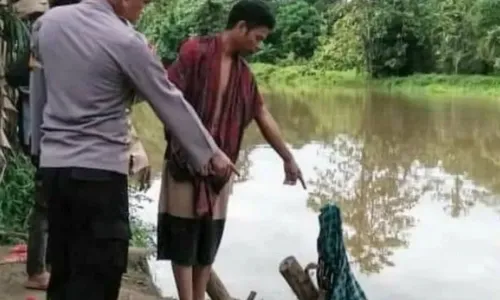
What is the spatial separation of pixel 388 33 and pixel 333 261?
101 feet

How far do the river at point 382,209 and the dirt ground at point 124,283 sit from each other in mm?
732

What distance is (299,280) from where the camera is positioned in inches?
131

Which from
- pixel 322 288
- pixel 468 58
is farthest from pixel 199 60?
pixel 468 58

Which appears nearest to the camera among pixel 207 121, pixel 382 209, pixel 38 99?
pixel 38 99

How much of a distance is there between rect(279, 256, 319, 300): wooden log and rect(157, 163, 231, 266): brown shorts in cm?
31

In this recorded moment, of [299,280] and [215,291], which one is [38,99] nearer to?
[299,280]

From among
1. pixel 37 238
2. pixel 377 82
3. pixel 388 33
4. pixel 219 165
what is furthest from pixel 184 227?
pixel 377 82

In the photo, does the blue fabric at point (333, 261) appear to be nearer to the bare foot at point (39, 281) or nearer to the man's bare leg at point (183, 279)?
the man's bare leg at point (183, 279)

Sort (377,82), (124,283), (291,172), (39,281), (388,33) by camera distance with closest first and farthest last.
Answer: (291,172)
(39,281)
(124,283)
(388,33)
(377,82)

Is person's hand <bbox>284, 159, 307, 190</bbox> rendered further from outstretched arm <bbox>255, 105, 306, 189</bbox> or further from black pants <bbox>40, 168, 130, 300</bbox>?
black pants <bbox>40, 168, 130, 300</bbox>

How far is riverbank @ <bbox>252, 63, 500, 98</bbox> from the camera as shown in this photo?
93.3 ft

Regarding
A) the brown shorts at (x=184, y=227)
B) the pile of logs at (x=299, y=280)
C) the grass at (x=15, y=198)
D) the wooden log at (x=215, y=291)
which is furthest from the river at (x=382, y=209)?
the pile of logs at (x=299, y=280)

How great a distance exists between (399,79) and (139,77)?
3106 centimetres

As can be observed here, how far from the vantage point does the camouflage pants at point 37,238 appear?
3.71m
